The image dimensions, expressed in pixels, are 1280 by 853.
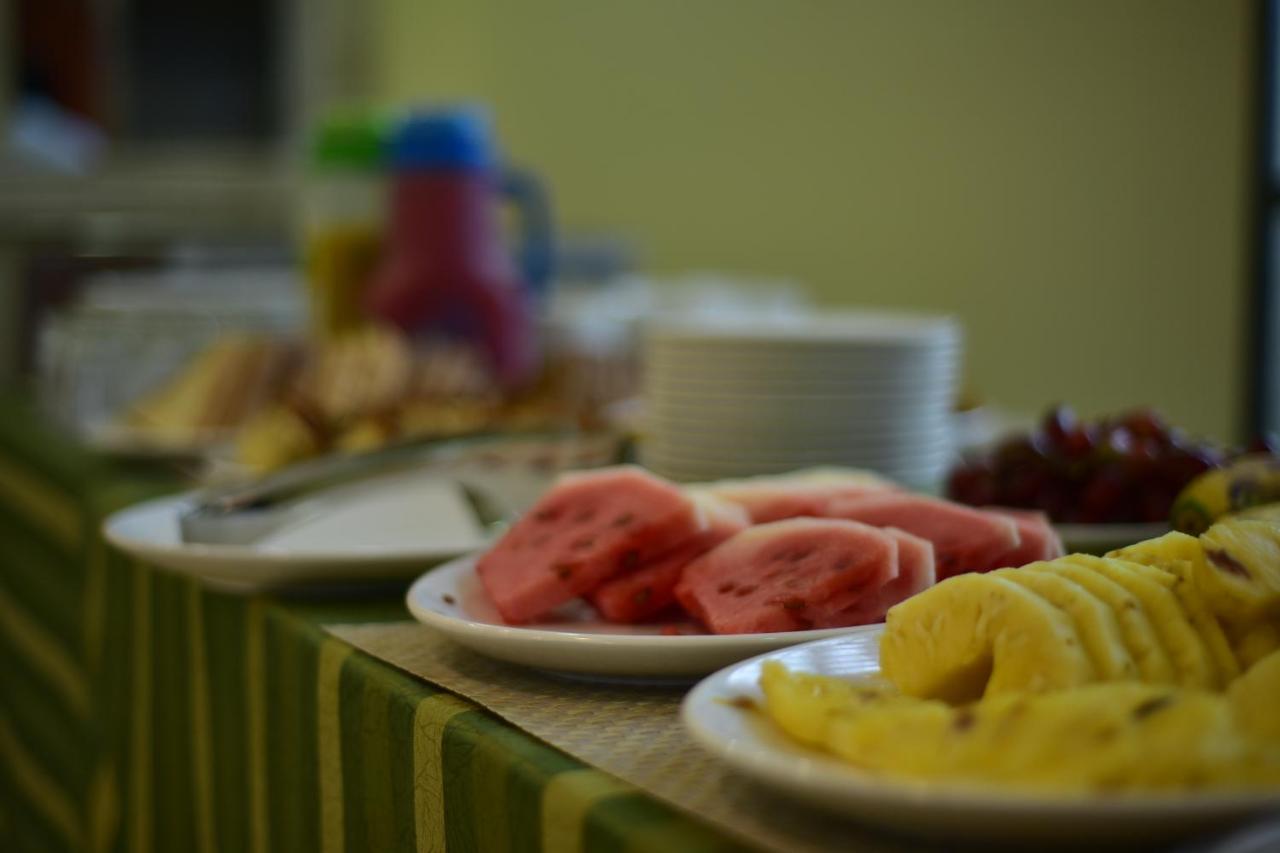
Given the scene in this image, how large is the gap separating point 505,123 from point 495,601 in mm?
3944

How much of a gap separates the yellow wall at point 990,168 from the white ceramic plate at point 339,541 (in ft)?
6.26

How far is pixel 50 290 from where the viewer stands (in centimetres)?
350

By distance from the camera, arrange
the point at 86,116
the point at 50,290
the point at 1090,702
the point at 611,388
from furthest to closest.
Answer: the point at 86,116
the point at 50,290
the point at 611,388
the point at 1090,702

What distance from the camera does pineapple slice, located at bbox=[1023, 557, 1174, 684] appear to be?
0.37 m

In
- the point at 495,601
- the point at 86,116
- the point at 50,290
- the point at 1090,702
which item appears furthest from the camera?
the point at 86,116

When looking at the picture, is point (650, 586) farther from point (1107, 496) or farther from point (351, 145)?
point (351, 145)

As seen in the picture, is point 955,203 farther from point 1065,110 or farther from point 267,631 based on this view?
point 267,631

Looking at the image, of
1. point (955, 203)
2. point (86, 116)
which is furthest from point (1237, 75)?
point (86, 116)

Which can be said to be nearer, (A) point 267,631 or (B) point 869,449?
(A) point 267,631

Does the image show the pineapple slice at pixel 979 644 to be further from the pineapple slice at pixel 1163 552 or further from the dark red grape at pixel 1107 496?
the dark red grape at pixel 1107 496

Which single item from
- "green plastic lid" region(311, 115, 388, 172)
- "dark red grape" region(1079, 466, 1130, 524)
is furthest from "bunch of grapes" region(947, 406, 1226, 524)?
"green plastic lid" region(311, 115, 388, 172)

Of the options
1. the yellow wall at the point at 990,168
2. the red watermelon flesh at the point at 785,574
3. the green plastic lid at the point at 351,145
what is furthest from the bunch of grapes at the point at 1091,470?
the yellow wall at the point at 990,168

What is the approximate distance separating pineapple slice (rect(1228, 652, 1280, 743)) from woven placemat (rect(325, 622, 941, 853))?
0.27 ft

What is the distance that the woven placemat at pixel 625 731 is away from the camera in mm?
359
